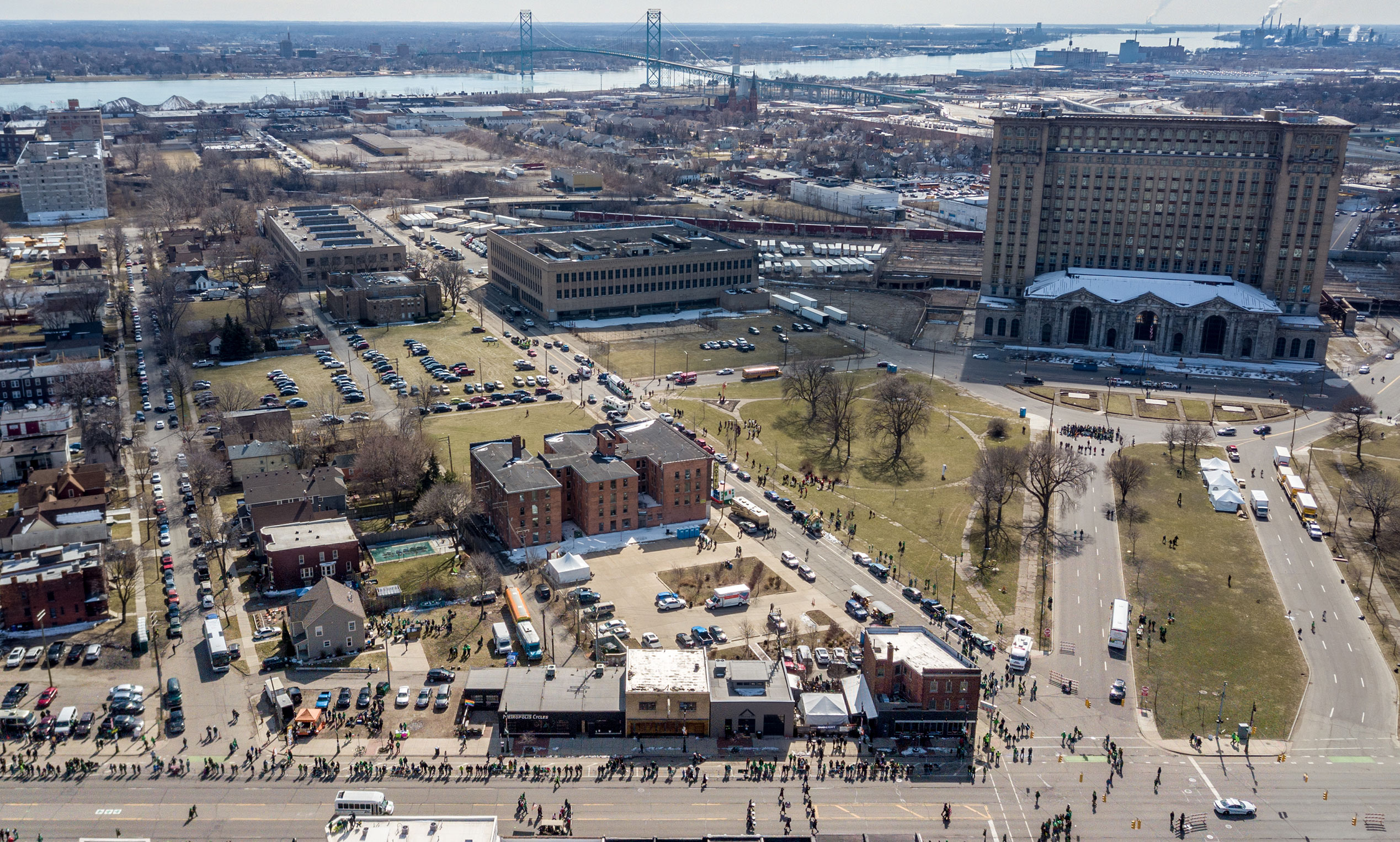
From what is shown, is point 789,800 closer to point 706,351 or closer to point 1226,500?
point 1226,500

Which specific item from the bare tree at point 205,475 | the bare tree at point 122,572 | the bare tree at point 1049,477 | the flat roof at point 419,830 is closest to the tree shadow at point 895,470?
the bare tree at point 1049,477

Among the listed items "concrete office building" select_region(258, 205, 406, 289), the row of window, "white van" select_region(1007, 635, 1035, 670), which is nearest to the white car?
"white van" select_region(1007, 635, 1035, 670)

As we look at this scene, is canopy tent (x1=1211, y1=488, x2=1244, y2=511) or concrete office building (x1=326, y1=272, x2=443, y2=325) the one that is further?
concrete office building (x1=326, y1=272, x2=443, y2=325)

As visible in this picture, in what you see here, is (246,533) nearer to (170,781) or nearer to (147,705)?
(147,705)

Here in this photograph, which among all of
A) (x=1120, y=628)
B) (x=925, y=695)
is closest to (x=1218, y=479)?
(x=1120, y=628)

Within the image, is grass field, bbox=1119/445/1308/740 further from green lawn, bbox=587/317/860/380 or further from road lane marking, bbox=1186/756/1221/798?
green lawn, bbox=587/317/860/380

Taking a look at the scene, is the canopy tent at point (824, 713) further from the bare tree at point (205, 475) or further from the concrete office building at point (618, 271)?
the concrete office building at point (618, 271)
